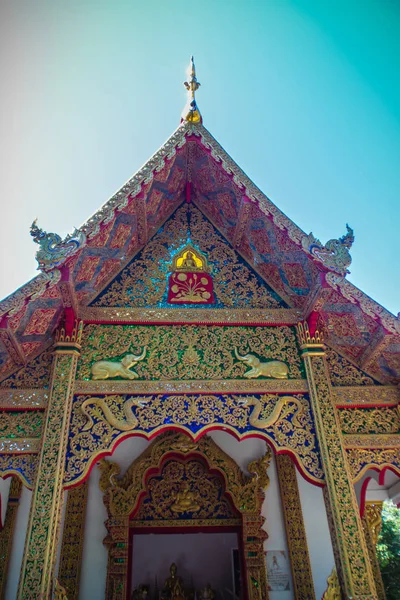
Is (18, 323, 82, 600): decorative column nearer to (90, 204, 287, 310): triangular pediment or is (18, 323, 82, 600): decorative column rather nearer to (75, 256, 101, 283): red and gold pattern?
(75, 256, 101, 283): red and gold pattern

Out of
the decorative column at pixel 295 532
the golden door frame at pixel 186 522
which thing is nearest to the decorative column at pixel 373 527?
the decorative column at pixel 295 532

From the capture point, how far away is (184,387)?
4.04m

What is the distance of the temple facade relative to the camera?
3699mm

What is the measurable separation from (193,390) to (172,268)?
1.59 meters

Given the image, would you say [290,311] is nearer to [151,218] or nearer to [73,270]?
[151,218]

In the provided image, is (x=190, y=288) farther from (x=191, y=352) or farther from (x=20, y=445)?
(x=20, y=445)

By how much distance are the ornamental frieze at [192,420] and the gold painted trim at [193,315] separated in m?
0.84

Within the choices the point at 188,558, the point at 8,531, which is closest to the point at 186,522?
the point at 8,531

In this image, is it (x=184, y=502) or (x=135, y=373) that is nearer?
(x=135, y=373)

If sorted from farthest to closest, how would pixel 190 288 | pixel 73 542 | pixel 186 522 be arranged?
pixel 186 522, pixel 73 542, pixel 190 288

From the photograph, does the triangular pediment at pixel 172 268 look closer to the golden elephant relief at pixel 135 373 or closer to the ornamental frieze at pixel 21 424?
the golden elephant relief at pixel 135 373

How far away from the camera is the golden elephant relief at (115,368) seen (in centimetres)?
409

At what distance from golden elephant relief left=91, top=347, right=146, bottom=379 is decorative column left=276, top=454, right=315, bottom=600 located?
261 cm

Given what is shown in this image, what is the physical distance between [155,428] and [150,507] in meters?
2.05
